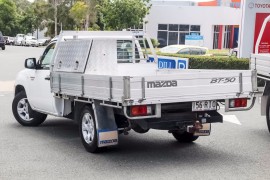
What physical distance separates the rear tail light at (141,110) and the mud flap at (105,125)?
819 mm

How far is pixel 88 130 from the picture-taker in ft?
25.3

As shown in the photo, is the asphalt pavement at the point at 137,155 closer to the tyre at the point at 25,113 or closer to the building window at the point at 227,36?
the tyre at the point at 25,113

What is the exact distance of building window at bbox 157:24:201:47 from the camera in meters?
52.4

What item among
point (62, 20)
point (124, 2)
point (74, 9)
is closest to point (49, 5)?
point (62, 20)

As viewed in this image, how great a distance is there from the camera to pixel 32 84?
9.62 metres

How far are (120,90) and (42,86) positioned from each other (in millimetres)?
3121

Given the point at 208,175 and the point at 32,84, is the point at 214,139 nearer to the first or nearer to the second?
the point at 208,175

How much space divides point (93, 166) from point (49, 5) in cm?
6557

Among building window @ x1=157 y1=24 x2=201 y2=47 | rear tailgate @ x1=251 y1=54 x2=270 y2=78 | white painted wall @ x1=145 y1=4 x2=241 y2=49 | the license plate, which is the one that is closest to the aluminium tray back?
the license plate

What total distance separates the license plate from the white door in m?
2.81

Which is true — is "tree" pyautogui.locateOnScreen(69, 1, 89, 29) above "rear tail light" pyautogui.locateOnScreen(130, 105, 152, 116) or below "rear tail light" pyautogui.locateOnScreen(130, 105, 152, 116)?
above

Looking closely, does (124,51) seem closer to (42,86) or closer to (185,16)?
(42,86)

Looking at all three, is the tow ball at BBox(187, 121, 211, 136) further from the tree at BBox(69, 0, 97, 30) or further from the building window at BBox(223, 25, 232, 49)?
the tree at BBox(69, 0, 97, 30)

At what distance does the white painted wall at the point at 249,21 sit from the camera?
1850cm
